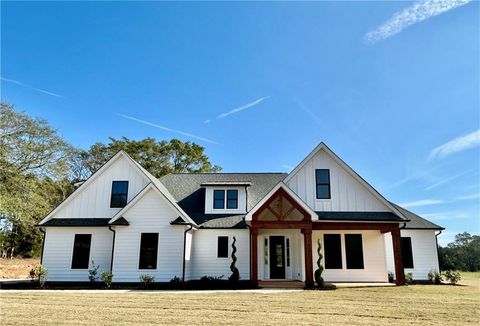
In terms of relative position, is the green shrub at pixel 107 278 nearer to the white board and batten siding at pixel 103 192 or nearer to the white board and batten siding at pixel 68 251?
the white board and batten siding at pixel 68 251

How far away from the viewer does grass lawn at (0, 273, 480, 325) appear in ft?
24.7

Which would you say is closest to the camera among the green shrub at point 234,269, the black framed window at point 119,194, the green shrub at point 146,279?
the green shrub at point 146,279

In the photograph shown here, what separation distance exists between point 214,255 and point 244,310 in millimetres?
8947

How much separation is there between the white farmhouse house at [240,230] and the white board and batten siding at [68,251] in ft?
0.17

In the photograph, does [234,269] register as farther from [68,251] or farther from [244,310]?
[68,251]

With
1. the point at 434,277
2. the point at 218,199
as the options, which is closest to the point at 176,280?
the point at 218,199

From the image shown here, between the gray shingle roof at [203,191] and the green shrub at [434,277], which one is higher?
the gray shingle roof at [203,191]

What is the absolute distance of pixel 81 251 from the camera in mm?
17156

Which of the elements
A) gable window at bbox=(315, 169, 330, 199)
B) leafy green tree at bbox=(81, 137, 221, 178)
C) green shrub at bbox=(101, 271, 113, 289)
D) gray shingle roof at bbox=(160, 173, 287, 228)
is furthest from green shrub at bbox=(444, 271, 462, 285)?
leafy green tree at bbox=(81, 137, 221, 178)

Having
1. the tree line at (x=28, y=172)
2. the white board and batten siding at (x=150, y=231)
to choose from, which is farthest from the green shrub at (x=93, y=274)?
the tree line at (x=28, y=172)

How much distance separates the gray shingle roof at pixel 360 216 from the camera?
634 inches

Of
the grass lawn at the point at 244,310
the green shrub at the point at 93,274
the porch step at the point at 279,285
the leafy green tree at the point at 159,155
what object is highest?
the leafy green tree at the point at 159,155

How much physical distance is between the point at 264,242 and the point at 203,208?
13.3 feet

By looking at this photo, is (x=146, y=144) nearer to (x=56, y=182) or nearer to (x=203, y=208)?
(x=56, y=182)
